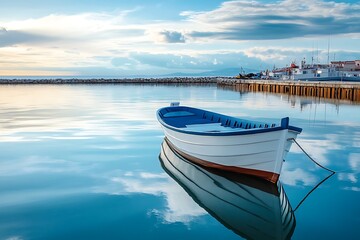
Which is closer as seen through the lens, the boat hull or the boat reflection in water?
the boat reflection in water

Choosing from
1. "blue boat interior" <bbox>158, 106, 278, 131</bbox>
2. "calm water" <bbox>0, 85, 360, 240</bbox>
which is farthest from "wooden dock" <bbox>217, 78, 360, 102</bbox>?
"blue boat interior" <bbox>158, 106, 278, 131</bbox>

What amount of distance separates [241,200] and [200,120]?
7.51 metres

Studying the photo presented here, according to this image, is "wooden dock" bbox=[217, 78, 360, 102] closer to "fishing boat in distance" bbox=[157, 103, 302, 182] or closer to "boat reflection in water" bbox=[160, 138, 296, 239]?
"fishing boat in distance" bbox=[157, 103, 302, 182]

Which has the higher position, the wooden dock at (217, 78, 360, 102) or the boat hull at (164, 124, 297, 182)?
the boat hull at (164, 124, 297, 182)

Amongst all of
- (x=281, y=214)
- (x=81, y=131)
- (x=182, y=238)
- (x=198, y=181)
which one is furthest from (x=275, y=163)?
(x=81, y=131)

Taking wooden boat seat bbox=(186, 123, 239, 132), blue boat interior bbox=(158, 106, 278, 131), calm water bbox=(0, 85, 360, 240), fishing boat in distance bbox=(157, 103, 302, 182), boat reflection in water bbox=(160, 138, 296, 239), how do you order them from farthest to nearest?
wooden boat seat bbox=(186, 123, 239, 132) < blue boat interior bbox=(158, 106, 278, 131) < fishing boat in distance bbox=(157, 103, 302, 182) < boat reflection in water bbox=(160, 138, 296, 239) < calm water bbox=(0, 85, 360, 240)

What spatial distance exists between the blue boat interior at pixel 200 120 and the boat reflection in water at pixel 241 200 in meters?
2.22

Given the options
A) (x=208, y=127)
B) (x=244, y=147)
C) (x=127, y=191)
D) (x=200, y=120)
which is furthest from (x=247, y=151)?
(x=200, y=120)

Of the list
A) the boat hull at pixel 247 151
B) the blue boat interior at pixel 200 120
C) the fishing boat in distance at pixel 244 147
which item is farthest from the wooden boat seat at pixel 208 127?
the boat hull at pixel 247 151

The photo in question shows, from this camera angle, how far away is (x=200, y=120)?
17703 mm

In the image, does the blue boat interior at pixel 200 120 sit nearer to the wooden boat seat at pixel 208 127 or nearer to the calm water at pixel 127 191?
the wooden boat seat at pixel 208 127

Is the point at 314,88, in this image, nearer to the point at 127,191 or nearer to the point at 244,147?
the point at 244,147

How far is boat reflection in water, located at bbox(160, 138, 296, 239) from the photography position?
8.85 meters

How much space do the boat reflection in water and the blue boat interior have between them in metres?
2.22
